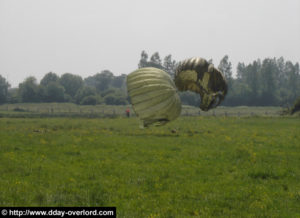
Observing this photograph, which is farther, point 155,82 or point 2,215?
point 155,82

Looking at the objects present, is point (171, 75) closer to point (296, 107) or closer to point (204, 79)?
point (296, 107)

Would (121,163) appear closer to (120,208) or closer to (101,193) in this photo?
(101,193)

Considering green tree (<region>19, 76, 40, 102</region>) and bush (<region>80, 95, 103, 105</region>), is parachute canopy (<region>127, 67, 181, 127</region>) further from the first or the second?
green tree (<region>19, 76, 40, 102</region>)

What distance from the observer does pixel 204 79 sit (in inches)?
791

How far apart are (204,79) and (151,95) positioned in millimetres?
4662

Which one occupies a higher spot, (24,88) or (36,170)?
(24,88)

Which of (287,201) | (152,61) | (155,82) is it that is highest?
(152,61)

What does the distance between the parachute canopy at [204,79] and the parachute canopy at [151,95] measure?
2.98 m

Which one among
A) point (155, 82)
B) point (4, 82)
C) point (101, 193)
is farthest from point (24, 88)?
point (101, 193)

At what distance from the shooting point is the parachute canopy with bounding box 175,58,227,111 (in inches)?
785

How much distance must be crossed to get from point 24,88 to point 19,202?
110885 mm

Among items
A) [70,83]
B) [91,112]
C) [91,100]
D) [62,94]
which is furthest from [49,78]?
[91,112]

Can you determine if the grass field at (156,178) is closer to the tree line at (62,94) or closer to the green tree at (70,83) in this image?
the tree line at (62,94)

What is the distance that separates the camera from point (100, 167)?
12.3 metres
